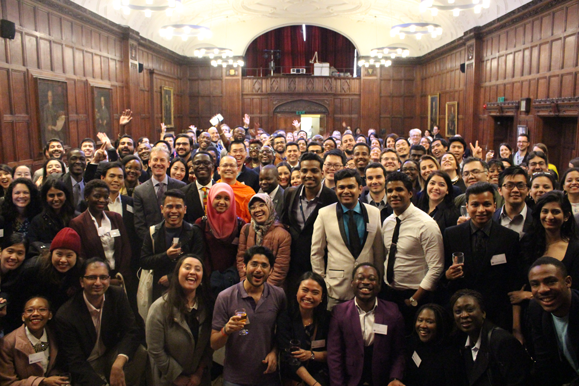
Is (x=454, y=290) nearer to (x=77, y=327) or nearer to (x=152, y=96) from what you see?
(x=77, y=327)

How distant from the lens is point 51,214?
4418mm

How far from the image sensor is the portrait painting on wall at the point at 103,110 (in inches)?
507

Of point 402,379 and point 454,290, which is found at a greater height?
point 454,290

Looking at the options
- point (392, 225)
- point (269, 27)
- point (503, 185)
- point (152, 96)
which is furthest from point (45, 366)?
point (269, 27)

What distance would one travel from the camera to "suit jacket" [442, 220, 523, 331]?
11.5 ft

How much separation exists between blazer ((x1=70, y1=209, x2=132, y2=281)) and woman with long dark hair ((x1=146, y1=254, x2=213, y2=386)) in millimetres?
889

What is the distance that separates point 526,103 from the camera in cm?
1207

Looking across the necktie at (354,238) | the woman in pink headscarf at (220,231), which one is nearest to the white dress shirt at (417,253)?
the necktie at (354,238)

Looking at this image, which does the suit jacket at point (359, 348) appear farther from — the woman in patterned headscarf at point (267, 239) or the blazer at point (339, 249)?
the woman in patterned headscarf at point (267, 239)

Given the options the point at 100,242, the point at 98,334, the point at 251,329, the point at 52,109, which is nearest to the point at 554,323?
the point at 251,329

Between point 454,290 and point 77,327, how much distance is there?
3069 millimetres

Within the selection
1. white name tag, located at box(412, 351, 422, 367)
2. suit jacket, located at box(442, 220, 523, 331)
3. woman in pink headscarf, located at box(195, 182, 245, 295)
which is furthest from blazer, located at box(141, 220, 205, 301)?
suit jacket, located at box(442, 220, 523, 331)

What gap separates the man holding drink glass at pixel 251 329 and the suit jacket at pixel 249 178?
97.5 inches

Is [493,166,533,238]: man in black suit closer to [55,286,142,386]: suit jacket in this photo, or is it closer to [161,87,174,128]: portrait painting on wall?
[55,286,142,386]: suit jacket
